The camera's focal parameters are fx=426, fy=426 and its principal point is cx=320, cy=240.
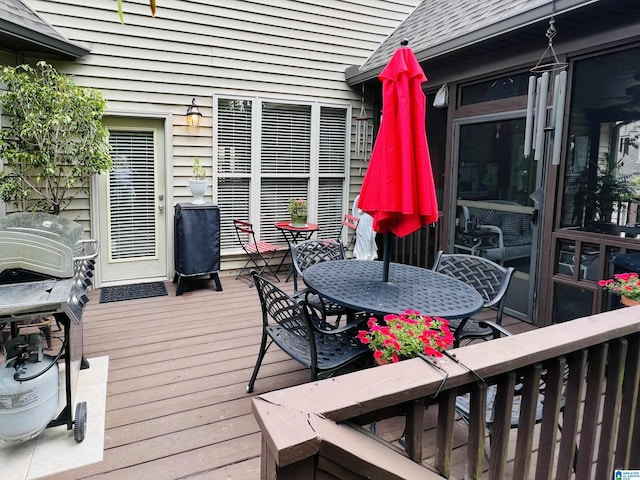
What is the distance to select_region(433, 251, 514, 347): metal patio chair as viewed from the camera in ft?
8.99

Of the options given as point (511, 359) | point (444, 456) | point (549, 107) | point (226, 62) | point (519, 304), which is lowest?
point (519, 304)

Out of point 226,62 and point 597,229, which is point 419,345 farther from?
point 226,62

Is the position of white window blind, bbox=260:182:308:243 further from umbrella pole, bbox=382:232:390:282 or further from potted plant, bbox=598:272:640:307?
potted plant, bbox=598:272:640:307

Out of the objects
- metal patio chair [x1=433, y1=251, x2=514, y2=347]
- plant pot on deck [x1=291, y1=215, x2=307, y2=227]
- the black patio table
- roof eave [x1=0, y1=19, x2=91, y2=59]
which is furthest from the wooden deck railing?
→ roof eave [x1=0, y1=19, x2=91, y2=59]

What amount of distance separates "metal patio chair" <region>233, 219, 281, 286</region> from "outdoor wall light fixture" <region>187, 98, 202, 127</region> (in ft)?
4.13

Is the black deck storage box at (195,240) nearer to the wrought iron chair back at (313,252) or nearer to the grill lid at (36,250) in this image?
the wrought iron chair back at (313,252)

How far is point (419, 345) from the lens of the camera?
5.04 feet

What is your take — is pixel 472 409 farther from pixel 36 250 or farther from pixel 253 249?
pixel 253 249

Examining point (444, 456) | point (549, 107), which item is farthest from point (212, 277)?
point (444, 456)

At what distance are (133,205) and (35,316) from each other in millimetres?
3292

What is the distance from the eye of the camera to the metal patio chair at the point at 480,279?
274 cm

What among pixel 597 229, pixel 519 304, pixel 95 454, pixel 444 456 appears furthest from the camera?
pixel 519 304

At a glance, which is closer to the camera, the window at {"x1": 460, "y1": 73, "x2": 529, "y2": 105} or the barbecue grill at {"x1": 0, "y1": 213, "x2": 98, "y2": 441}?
the barbecue grill at {"x1": 0, "y1": 213, "x2": 98, "y2": 441}

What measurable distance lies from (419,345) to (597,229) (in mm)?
2738
